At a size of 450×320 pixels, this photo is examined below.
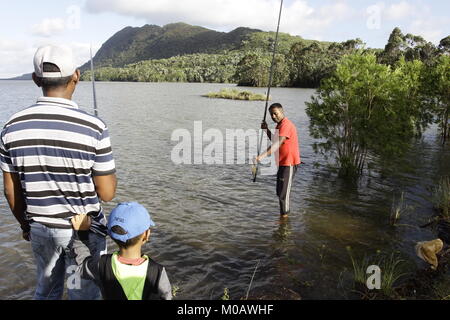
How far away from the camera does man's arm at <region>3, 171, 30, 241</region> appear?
10.5 feet

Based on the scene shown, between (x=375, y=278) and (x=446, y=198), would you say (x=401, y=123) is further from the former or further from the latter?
(x=375, y=278)

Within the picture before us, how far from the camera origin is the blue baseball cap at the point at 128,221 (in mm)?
3168

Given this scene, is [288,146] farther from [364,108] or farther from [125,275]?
[125,275]

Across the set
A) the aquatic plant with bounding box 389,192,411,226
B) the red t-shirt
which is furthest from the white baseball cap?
the aquatic plant with bounding box 389,192,411,226

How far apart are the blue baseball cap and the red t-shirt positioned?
5560 millimetres

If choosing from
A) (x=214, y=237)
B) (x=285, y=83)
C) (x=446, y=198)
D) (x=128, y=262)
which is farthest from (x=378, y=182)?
(x=285, y=83)

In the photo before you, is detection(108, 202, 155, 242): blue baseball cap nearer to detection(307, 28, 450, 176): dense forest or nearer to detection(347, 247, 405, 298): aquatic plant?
detection(347, 247, 405, 298): aquatic plant

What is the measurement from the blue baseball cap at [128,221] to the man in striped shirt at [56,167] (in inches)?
10.2

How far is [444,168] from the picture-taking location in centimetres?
1484

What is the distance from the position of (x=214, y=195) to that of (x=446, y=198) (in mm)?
6605

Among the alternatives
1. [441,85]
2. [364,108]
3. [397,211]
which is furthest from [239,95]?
[397,211]

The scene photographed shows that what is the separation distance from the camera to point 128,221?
3.17 metres

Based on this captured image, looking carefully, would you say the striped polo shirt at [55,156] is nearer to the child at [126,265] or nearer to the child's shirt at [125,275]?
the child at [126,265]

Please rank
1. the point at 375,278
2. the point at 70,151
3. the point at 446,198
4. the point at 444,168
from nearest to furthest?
1. the point at 70,151
2. the point at 375,278
3. the point at 446,198
4. the point at 444,168
